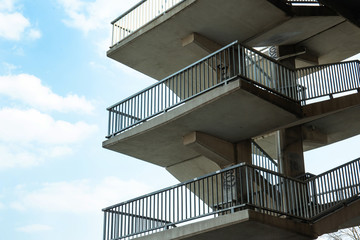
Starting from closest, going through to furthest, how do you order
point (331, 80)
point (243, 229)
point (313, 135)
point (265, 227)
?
point (265, 227) → point (243, 229) → point (331, 80) → point (313, 135)

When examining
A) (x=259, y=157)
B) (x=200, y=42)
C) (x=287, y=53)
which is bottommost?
(x=259, y=157)

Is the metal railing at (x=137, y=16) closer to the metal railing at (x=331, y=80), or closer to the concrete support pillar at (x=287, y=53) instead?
the concrete support pillar at (x=287, y=53)

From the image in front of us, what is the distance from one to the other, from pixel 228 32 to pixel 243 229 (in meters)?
7.22

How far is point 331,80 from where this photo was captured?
62.3 feet

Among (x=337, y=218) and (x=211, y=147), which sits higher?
(x=211, y=147)

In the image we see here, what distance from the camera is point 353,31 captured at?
20.4 m

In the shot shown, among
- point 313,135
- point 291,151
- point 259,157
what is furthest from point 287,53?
point 259,157

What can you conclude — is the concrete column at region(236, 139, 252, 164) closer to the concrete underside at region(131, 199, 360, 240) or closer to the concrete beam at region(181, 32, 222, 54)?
the concrete beam at region(181, 32, 222, 54)

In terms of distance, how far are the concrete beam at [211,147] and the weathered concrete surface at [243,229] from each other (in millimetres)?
3164

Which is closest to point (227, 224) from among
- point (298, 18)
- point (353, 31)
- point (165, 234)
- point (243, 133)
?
point (165, 234)

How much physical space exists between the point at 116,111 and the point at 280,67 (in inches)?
237

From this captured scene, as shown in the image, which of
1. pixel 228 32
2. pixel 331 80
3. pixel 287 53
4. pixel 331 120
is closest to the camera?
pixel 331 80

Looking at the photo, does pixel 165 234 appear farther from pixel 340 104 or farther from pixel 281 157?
pixel 340 104

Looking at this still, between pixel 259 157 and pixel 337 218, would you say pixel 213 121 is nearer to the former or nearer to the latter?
pixel 259 157
